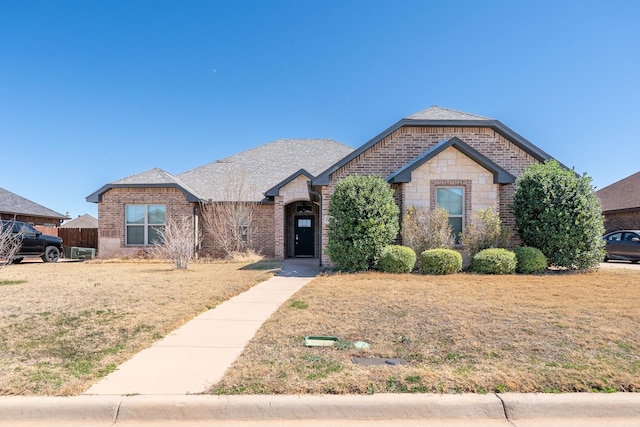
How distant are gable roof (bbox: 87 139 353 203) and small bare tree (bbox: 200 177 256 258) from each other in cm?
8

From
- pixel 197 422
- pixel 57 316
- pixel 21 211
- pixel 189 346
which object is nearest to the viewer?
pixel 197 422

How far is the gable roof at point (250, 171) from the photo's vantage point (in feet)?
56.7

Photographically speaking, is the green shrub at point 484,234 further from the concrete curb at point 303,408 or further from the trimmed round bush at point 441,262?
the concrete curb at point 303,408

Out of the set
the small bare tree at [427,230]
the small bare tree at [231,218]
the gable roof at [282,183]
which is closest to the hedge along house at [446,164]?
the small bare tree at [427,230]

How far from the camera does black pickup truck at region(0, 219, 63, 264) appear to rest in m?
15.4

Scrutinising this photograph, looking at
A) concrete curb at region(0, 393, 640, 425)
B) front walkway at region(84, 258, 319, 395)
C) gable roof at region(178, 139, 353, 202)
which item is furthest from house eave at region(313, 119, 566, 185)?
concrete curb at region(0, 393, 640, 425)

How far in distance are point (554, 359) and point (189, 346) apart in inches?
179

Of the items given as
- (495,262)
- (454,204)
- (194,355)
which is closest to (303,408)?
(194,355)

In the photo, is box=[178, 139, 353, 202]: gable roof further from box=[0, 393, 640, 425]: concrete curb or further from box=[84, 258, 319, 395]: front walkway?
box=[0, 393, 640, 425]: concrete curb

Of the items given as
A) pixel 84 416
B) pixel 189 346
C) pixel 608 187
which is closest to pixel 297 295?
pixel 189 346

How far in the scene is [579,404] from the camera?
3.36m

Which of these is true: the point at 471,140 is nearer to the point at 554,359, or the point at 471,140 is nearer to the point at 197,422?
the point at 554,359

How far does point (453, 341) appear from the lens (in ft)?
15.7

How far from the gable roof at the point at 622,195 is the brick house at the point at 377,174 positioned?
1216 cm
